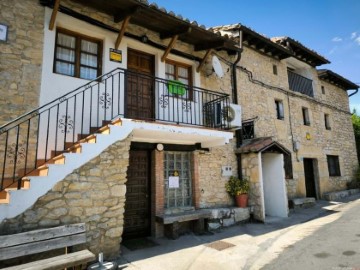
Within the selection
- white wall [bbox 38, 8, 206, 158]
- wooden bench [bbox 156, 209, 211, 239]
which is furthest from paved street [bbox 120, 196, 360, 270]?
white wall [bbox 38, 8, 206, 158]

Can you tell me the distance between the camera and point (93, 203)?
4621 mm

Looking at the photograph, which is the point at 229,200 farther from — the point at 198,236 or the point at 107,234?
the point at 107,234

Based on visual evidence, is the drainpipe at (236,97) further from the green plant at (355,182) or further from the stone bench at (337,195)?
the green plant at (355,182)

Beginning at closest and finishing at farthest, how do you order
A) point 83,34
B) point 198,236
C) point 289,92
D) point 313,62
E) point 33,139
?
point 33,139, point 83,34, point 198,236, point 289,92, point 313,62

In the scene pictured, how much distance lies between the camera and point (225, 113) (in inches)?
305

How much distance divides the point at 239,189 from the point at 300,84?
8044mm

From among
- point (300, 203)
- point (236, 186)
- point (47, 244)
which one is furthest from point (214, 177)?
point (47, 244)

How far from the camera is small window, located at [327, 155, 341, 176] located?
537 inches

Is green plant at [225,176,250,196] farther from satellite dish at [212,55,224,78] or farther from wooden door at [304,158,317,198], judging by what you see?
wooden door at [304,158,317,198]

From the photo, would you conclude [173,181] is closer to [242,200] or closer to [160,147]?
[160,147]

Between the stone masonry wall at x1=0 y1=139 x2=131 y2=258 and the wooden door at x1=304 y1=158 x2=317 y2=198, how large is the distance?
34.6ft

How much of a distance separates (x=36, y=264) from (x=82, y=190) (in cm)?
131

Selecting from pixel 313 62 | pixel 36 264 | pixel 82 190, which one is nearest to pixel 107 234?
pixel 82 190

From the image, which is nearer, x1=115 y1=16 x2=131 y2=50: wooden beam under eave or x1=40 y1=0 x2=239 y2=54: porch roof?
x1=40 y1=0 x2=239 y2=54: porch roof
